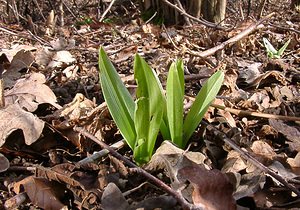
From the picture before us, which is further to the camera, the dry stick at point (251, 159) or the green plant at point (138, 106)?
the green plant at point (138, 106)

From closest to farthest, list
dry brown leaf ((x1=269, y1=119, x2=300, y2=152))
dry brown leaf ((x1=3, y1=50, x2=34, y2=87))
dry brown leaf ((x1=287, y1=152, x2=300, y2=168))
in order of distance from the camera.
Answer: dry brown leaf ((x1=287, y1=152, x2=300, y2=168))
dry brown leaf ((x1=269, y1=119, x2=300, y2=152))
dry brown leaf ((x1=3, y1=50, x2=34, y2=87))

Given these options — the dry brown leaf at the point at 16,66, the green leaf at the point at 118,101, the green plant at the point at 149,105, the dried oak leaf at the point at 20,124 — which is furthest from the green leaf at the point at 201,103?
the dry brown leaf at the point at 16,66

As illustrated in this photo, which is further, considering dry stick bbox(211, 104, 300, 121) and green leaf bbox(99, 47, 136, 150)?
dry stick bbox(211, 104, 300, 121)

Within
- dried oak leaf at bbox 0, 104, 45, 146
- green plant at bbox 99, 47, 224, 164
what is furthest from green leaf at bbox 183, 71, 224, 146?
dried oak leaf at bbox 0, 104, 45, 146

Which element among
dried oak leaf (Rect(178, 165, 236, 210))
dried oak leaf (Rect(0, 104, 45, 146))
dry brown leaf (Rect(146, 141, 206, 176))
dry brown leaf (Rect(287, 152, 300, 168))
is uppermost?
dried oak leaf (Rect(178, 165, 236, 210))

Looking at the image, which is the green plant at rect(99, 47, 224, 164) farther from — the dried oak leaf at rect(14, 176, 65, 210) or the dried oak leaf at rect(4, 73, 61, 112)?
the dried oak leaf at rect(4, 73, 61, 112)

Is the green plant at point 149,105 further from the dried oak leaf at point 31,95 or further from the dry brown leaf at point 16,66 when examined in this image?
the dry brown leaf at point 16,66

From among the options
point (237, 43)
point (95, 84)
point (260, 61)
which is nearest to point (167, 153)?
point (95, 84)

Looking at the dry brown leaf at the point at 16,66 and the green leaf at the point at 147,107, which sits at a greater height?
the green leaf at the point at 147,107

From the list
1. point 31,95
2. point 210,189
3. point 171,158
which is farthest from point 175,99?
point 31,95
